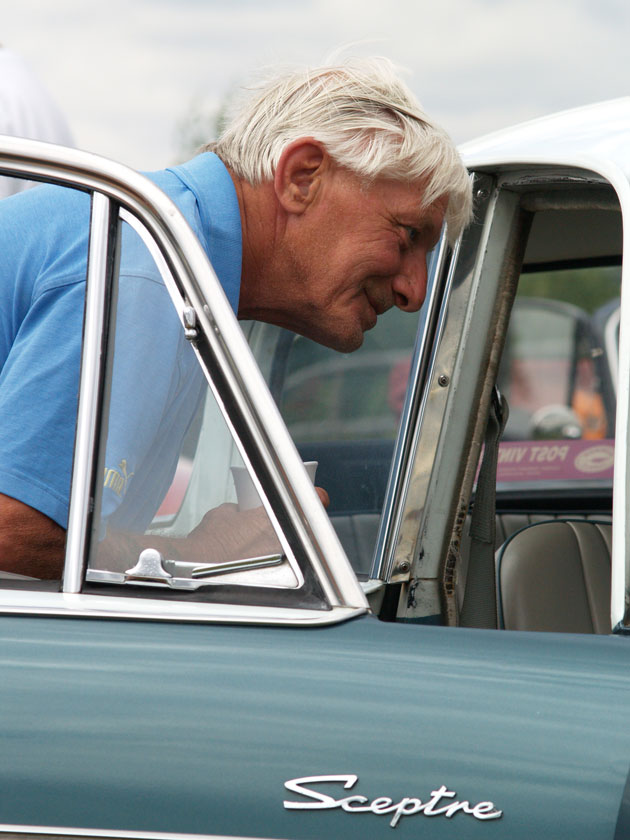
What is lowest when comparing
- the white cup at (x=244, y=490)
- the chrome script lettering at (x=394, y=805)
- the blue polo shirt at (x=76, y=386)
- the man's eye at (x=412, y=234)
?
the chrome script lettering at (x=394, y=805)

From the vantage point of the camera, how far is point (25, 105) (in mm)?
2619

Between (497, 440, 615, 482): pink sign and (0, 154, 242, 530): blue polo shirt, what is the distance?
10.1ft

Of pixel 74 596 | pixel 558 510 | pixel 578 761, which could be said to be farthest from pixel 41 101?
pixel 558 510

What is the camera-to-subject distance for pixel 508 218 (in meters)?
2.27

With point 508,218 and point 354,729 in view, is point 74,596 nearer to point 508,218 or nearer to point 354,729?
point 354,729

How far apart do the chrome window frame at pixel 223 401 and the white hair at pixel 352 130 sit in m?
0.51

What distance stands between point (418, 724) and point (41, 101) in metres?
1.99

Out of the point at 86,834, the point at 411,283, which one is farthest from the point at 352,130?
the point at 86,834

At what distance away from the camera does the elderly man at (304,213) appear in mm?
1567

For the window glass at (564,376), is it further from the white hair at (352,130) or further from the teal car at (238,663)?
the teal car at (238,663)

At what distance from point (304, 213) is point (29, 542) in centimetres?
81

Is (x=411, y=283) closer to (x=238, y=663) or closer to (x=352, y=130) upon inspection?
(x=352, y=130)

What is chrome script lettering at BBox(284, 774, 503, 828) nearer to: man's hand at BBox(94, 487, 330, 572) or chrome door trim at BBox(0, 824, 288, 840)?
chrome door trim at BBox(0, 824, 288, 840)

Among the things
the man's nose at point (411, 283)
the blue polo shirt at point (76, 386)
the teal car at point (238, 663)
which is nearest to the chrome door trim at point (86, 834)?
the teal car at point (238, 663)
